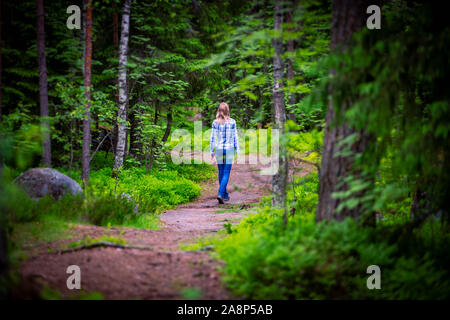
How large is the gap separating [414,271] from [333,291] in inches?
41.8

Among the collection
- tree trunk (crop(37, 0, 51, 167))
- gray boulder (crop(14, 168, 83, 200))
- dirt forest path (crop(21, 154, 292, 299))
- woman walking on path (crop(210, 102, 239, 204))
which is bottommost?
dirt forest path (crop(21, 154, 292, 299))

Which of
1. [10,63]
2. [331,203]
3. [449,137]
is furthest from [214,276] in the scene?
[10,63]

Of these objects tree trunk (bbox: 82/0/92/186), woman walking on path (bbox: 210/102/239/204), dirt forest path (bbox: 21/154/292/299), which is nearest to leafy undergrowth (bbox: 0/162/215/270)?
dirt forest path (bbox: 21/154/292/299)

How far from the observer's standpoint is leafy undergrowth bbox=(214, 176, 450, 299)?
362 centimetres

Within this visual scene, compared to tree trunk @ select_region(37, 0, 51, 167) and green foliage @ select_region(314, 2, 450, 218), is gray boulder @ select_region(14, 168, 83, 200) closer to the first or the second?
tree trunk @ select_region(37, 0, 51, 167)

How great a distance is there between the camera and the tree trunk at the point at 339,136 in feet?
14.2

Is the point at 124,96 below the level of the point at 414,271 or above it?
above

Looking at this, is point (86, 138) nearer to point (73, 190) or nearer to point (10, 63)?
point (73, 190)

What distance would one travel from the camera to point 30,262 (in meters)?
4.21

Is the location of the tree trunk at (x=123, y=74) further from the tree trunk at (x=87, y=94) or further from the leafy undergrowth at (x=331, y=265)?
the leafy undergrowth at (x=331, y=265)

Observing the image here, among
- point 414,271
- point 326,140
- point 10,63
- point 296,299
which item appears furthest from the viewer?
point 10,63

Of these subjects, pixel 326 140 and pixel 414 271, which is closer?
pixel 414 271

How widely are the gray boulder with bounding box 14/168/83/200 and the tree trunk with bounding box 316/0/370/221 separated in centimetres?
529
